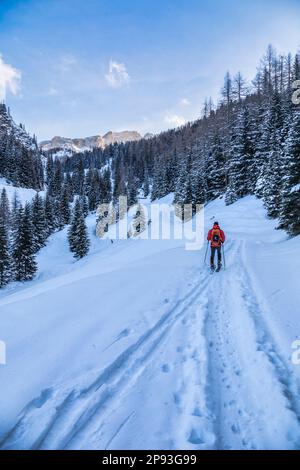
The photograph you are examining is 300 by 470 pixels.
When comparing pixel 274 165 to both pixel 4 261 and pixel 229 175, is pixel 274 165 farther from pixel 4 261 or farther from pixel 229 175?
pixel 4 261

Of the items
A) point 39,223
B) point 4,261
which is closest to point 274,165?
point 4,261

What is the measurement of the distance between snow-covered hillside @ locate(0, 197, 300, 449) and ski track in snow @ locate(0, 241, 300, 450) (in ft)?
0.04

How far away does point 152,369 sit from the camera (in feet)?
11.7

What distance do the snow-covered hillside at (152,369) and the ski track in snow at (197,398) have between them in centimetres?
1

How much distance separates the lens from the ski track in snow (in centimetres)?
247

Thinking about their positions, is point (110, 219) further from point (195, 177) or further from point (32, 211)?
point (195, 177)

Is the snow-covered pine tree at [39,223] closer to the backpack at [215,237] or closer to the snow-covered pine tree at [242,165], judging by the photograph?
the snow-covered pine tree at [242,165]

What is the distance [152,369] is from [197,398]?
2.70 ft

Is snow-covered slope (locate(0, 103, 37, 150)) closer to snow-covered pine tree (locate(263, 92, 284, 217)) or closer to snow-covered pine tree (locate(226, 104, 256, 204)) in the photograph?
snow-covered pine tree (locate(226, 104, 256, 204))

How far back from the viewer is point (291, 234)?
575 inches

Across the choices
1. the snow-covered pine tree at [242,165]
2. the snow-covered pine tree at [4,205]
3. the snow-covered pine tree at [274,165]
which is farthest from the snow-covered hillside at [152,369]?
the snow-covered pine tree at [4,205]

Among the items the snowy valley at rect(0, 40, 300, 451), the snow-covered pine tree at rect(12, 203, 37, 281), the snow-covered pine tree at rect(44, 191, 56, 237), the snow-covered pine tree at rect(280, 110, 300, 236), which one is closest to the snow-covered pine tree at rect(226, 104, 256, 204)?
the snow-covered pine tree at rect(280, 110, 300, 236)

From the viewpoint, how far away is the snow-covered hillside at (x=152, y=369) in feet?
8.33
